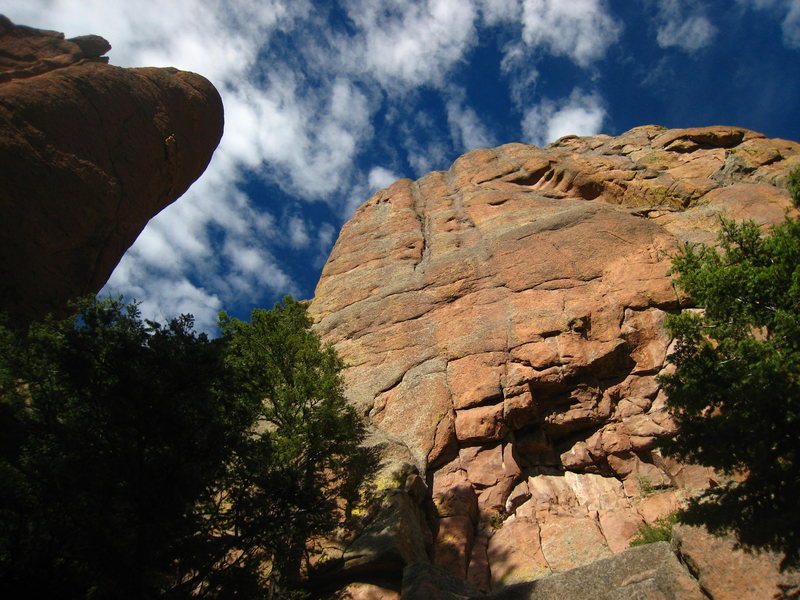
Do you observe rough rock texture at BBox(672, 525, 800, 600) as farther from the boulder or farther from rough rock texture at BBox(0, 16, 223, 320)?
rough rock texture at BBox(0, 16, 223, 320)

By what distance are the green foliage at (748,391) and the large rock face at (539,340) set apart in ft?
13.2

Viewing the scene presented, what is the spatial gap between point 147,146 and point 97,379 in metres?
22.6

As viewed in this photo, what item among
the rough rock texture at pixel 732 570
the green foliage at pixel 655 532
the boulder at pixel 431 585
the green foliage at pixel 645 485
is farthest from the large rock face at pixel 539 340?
the rough rock texture at pixel 732 570

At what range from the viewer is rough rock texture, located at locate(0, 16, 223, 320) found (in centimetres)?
2052

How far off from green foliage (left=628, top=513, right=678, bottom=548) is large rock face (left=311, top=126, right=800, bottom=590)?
28 cm

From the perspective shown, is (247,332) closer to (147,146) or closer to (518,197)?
(147,146)

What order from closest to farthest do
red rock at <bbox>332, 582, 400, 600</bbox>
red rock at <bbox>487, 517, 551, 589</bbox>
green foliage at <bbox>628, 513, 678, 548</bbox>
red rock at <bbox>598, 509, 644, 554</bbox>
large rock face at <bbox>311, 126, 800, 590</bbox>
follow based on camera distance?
1. red rock at <bbox>332, 582, 400, 600</bbox>
2. green foliage at <bbox>628, 513, 678, 548</bbox>
3. red rock at <bbox>487, 517, 551, 589</bbox>
4. red rock at <bbox>598, 509, 644, 554</bbox>
5. large rock face at <bbox>311, 126, 800, 590</bbox>

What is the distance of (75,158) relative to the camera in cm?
2295

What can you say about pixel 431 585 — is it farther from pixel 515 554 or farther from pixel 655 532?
pixel 655 532

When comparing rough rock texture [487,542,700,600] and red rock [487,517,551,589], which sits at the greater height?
red rock [487,517,551,589]

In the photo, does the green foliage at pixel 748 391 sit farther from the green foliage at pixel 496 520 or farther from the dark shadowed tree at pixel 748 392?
the green foliage at pixel 496 520

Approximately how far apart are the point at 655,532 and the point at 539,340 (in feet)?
25.3

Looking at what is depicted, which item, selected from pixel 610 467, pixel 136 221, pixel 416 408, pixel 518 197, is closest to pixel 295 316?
pixel 416 408

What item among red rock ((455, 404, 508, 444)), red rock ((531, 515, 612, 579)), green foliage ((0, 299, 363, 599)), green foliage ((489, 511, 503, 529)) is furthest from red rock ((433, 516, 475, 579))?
green foliage ((0, 299, 363, 599))
